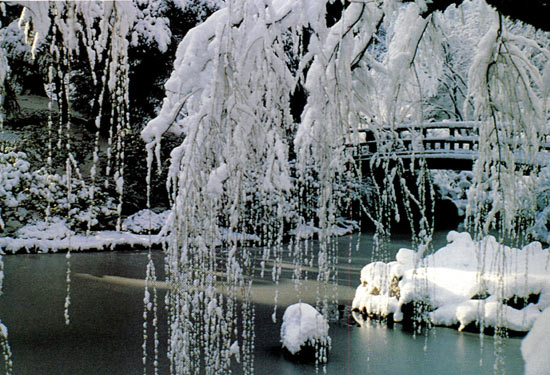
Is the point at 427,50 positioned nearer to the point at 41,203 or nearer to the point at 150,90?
the point at 41,203

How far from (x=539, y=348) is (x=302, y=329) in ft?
12.2

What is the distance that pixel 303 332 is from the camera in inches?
237

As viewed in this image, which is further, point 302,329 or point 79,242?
point 79,242

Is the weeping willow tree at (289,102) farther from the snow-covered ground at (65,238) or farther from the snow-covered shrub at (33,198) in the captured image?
the snow-covered shrub at (33,198)

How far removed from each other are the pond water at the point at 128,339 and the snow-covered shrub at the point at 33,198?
2.74m

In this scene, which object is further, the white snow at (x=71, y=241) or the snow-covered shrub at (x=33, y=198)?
the snow-covered shrub at (x=33, y=198)

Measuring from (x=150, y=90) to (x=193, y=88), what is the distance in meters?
12.8

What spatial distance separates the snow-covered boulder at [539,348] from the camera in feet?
7.94

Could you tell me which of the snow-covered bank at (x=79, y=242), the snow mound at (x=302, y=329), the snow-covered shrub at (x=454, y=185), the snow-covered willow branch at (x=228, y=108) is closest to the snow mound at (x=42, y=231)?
the snow-covered bank at (x=79, y=242)

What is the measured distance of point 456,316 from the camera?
722 cm

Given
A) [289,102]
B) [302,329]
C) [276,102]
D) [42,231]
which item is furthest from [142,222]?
[276,102]

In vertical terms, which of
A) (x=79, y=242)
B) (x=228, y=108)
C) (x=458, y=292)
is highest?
(x=228, y=108)

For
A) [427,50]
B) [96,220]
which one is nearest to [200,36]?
[427,50]

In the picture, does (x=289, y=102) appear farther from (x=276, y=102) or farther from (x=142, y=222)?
(x=142, y=222)
